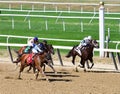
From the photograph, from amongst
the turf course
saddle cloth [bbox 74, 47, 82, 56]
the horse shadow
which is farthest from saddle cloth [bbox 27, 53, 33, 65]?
the turf course

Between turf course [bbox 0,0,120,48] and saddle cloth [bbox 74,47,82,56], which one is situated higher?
turf course [bbox 0,0,120,48]

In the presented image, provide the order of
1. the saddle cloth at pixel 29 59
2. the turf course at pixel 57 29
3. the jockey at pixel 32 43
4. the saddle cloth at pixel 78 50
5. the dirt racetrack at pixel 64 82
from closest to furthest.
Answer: the dirt racetrack at pixel 64 82 → the saddle cloth at pixel 29 59 → the jockey at pixel 32 43 → the saddle cloth at pixel 78 50 → the turf course at pixel 57 29

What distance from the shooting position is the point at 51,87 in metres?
11.1

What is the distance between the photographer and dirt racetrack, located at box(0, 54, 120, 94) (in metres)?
10.6

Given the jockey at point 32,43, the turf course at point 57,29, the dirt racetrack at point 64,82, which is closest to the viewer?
the dirt racetrack at point 64,82

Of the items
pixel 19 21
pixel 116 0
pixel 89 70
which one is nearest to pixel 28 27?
pixel 19 21

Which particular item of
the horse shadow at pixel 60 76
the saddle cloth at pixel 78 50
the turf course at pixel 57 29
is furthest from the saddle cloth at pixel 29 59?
the turf course at pixel 57 29

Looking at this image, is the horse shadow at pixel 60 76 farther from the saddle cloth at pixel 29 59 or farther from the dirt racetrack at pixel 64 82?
the saddle cloth at pixel 29 59

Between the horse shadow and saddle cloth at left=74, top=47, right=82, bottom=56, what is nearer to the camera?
the horse shadow

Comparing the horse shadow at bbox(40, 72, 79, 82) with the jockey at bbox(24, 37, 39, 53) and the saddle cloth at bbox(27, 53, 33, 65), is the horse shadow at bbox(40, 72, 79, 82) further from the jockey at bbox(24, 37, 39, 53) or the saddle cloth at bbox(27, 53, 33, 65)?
the jockey at bbox(24, 37, 39, 53)

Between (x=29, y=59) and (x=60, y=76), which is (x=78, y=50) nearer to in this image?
(x=60, y=76)

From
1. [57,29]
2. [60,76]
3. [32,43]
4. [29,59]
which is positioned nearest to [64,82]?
[29,59]

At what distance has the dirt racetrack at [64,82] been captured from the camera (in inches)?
418

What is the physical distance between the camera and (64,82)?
39.3 ft
